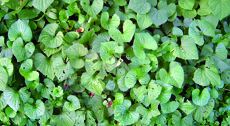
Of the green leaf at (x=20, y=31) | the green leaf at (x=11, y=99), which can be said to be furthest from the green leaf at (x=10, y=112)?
the green leaf at (x=20, y=31)

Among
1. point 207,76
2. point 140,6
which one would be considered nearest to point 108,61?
point 140,6

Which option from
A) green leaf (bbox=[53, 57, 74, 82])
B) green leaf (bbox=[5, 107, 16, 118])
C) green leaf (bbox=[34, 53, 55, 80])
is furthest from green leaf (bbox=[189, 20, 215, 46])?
green leaf (bbox=[5, 107, 16, 118])

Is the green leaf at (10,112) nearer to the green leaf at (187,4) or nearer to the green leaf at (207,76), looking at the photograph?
the green leaf at (207,76)

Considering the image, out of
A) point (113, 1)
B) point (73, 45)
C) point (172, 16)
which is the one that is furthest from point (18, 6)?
point (172, 16)

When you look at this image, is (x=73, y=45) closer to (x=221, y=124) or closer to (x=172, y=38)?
(x=172, y=38)

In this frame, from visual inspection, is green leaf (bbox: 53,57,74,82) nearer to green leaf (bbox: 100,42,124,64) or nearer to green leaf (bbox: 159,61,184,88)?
green leaf (bbox: 100,42,124,64)
